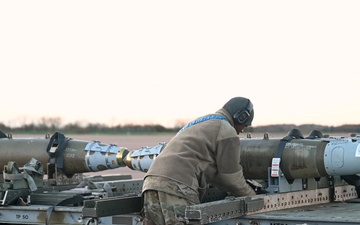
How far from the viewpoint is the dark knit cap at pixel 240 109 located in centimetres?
738

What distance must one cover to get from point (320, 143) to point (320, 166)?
0.89 ft

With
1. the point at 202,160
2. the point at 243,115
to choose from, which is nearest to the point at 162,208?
the point at 202,160

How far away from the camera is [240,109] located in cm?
738

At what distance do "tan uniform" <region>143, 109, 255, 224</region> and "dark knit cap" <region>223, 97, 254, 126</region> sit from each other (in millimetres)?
205

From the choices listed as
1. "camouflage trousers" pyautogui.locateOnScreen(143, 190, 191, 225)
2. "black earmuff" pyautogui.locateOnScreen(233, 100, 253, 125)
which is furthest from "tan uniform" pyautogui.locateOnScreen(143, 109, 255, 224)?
"black earmuff" pyautogui.locateOnScreen(233, 100, 253, 125)

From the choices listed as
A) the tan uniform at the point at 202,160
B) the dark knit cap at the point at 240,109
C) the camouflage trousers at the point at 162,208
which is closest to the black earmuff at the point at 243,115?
the dark knit cap at the point at 240,109

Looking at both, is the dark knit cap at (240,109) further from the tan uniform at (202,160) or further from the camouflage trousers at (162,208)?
the camouflage trousers at (162,208)

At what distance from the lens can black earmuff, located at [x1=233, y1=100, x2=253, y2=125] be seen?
290 inches

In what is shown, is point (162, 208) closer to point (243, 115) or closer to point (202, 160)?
point (202, 160)

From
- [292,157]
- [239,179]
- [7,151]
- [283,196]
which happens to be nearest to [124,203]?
[239,179]

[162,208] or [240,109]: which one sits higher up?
[240,109]

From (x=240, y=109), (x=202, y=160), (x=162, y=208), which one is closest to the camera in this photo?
(x=162, y=208)

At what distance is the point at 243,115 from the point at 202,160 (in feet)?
2.07

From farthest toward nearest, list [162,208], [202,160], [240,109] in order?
[240,109]
[202,160]
[162,208]
